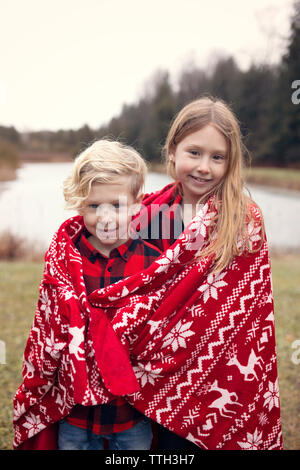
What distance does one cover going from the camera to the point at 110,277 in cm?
176

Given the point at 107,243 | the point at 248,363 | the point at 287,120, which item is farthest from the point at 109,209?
the point at 287,120

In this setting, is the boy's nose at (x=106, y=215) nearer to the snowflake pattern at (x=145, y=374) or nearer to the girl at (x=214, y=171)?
the girl at (x=214, y=171)

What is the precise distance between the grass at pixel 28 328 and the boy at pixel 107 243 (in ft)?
3.55

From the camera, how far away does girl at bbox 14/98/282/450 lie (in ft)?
5.52

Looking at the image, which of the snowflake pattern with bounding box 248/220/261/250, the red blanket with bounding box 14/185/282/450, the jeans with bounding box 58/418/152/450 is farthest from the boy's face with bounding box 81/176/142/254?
the jeans with bounding box 58/418/152/450

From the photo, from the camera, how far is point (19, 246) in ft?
25.9

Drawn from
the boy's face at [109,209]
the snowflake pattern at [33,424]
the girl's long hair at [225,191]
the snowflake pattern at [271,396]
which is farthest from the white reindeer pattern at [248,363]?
the snowflake pattern at [33,424]

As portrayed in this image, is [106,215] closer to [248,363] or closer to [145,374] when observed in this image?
[145,374]

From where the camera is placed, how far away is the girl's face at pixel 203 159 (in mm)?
1889

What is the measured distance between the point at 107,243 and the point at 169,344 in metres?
0.51

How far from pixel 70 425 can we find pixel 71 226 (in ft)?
3.00

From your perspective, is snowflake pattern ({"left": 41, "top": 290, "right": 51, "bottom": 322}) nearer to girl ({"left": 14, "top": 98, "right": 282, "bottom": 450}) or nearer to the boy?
girl ({"left": 14, "top": 98, "right": 282, "bottom": 450})

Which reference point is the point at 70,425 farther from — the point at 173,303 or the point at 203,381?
the point at 173,303

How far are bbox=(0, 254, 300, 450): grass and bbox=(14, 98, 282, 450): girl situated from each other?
1.05 metres
